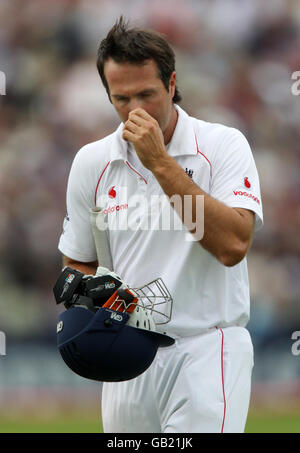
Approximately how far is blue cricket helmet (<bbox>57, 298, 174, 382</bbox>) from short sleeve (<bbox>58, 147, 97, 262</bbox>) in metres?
0.49

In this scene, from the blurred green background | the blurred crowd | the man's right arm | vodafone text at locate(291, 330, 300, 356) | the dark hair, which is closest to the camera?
the dark hair

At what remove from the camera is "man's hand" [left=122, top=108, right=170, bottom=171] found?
259 centimetres

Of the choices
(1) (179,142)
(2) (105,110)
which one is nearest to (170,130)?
(1) (179,142)

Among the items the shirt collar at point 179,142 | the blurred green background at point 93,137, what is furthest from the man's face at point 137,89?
the blurred green background at point 93,137

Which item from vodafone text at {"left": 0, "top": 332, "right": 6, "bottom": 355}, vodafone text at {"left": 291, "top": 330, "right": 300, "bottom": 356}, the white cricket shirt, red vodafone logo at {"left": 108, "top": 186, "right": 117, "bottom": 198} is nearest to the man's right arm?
the white cricket shirt

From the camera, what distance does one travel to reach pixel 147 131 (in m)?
2.60

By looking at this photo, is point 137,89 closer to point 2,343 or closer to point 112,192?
point 112,192

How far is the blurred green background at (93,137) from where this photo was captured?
20.7 feet

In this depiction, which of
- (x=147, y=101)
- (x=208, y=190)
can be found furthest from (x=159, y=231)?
Result: (x=147, y=101)

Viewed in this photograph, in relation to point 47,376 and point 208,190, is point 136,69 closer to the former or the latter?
point 208,190

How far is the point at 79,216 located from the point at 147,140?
0.52 metres

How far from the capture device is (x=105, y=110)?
700 centimetres

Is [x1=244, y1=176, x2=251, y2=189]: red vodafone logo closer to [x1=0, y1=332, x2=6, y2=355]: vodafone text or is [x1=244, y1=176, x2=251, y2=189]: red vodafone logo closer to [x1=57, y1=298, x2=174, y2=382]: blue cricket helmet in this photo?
[x1=57, y1=298, x2=174, y2=382]: blue cricket helmet

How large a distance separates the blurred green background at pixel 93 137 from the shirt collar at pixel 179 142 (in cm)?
334
